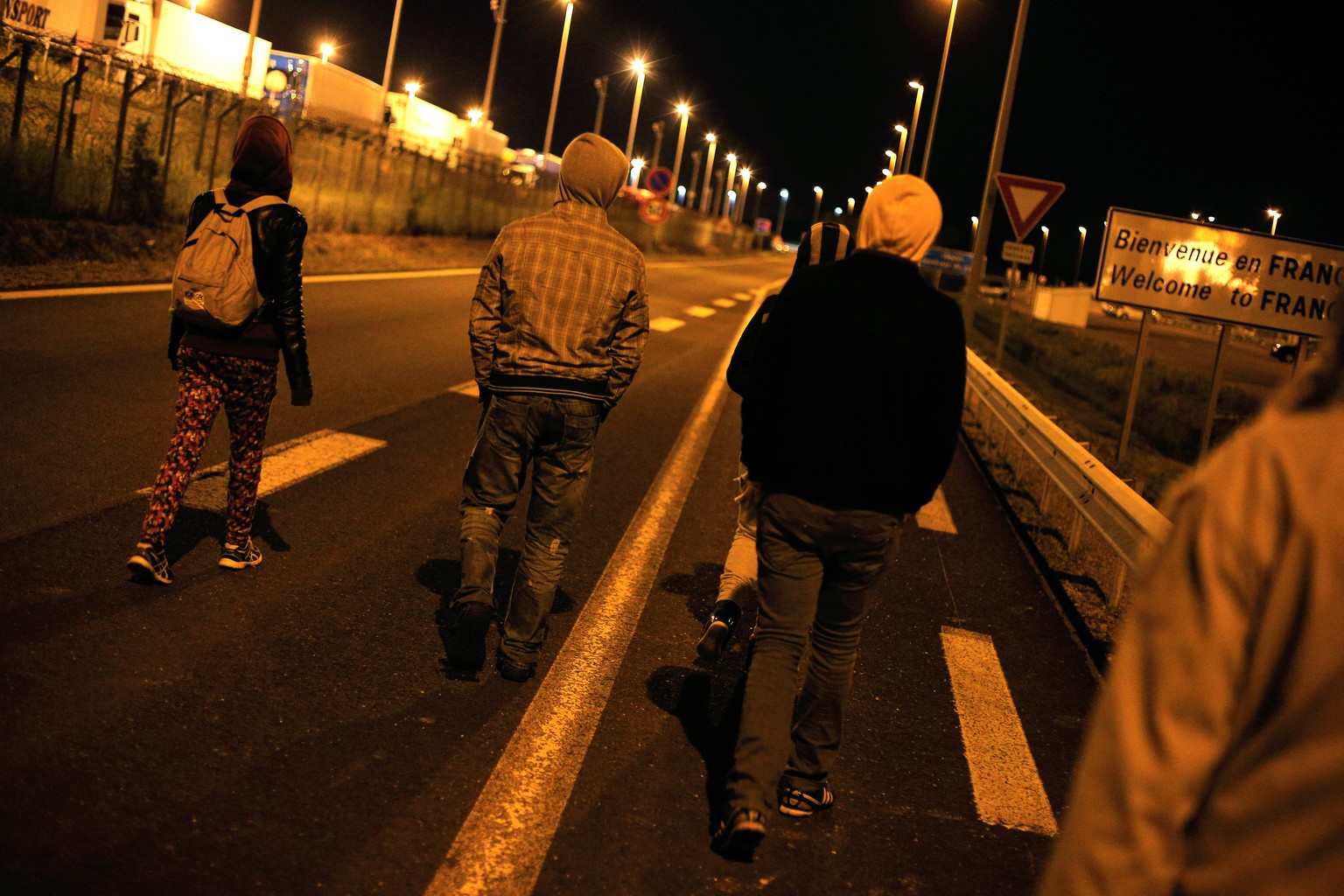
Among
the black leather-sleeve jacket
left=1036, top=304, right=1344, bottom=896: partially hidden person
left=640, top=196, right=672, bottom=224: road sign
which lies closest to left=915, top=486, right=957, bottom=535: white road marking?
the black leather-sleeve jacket

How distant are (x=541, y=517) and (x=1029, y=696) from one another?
2.33 meters

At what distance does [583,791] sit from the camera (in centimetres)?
396

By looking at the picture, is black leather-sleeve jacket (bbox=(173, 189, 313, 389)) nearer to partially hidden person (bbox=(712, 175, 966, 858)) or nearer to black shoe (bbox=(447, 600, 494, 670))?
black shoe (bbox=(447, 600, 494, 670))

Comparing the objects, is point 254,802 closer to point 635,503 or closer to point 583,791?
point 583,791

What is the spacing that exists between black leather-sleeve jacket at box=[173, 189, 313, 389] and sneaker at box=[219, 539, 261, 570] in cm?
90

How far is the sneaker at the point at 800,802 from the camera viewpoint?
13.4 ft

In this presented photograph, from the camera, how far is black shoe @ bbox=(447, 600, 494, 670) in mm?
4641

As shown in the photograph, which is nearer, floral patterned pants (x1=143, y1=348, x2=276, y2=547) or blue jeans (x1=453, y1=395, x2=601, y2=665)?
blue jeans (x1=453, y1=395, x2=601, y2=665)

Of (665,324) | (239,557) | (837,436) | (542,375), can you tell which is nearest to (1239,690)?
(837,436)

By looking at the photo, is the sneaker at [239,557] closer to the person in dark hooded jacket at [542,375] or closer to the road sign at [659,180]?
the person in dark hooded jacket at [542,375]

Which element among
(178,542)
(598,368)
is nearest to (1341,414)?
(598,368)

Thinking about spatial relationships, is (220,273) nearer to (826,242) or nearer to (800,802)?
(826,242)

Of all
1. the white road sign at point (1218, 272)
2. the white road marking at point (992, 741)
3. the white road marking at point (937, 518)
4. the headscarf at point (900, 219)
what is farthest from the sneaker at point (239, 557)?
the white road sign at point (1218, 272)

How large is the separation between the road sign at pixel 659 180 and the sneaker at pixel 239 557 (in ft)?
107
